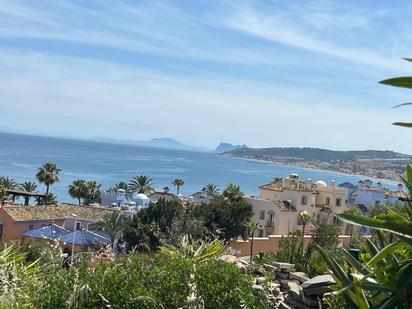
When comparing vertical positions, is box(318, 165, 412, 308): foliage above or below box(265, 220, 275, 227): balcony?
above

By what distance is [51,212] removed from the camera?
154 feet

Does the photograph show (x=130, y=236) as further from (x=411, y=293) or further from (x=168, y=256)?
(x=411, y=293)

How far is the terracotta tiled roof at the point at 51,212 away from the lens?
4322 cm

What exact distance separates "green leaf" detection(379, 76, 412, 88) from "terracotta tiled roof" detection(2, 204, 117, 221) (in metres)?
42.0

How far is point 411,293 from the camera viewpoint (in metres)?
3.55

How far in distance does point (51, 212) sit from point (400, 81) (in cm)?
4594

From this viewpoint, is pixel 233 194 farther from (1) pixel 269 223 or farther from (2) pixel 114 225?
(2) pixel 114 225

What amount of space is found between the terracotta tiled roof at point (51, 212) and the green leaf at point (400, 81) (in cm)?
4204

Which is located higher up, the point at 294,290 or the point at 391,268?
the point at 391,268

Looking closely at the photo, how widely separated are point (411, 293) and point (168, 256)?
4.87 m

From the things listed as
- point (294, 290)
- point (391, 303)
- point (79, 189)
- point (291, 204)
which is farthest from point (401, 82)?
point (79, 189)

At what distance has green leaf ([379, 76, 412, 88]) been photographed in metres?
3.32

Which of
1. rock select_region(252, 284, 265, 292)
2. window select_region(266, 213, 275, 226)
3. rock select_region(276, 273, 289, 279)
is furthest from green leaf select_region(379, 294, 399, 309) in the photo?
window select_region(266, 213, 275, 226)

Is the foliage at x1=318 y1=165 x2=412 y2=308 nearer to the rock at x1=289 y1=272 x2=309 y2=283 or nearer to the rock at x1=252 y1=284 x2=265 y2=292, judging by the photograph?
the rock at x1=252 y1=284 x2=265 y2=292
